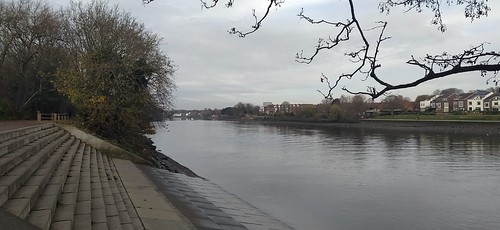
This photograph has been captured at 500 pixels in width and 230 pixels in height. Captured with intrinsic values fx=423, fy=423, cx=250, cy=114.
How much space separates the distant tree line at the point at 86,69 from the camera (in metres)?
21.7

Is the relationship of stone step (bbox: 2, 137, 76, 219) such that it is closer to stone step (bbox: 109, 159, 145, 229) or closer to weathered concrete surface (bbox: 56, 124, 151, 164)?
stone step (bbox: 109, 159, 145, 229)

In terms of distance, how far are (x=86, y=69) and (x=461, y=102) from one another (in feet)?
347

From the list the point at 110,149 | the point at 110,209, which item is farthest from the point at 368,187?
the point at 110,209

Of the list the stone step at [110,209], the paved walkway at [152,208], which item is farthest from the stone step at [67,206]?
the paved walkway at [152,208]

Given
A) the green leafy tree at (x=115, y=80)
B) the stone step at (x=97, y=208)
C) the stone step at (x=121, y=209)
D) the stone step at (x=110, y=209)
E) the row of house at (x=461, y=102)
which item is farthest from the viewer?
the row of house at (x=461, y=102)

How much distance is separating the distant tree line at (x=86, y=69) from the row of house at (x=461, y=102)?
3441 inches

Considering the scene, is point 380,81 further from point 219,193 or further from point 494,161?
point 494,161

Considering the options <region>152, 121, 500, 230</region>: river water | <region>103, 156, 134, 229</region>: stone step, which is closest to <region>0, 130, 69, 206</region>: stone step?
<region>103, 156, 134, 229</region>: stone step

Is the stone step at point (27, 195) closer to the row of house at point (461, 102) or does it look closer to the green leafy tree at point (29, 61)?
the green leafy tree at point (29, 61)

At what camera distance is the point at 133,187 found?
9.75 metres

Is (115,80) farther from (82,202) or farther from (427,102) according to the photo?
(427,102)

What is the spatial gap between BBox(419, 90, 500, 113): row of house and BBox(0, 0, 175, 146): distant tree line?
3441 inches

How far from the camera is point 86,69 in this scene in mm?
22062

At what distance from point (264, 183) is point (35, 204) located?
1526 cm
